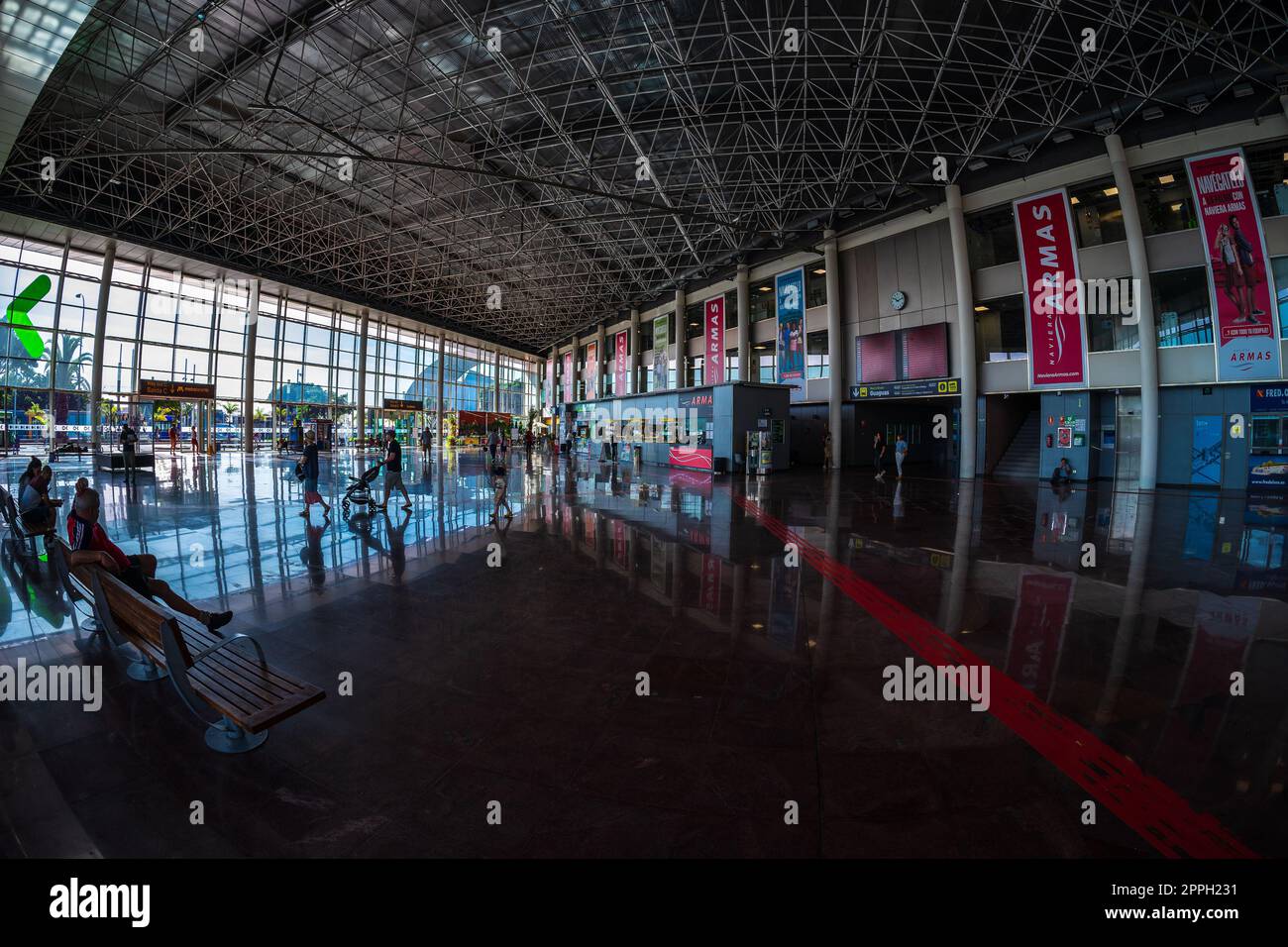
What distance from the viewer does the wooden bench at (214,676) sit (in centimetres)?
260

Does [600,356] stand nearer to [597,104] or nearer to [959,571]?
[597,104]

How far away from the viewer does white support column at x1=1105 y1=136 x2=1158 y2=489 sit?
671 inches

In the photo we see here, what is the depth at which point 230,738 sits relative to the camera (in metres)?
2.78

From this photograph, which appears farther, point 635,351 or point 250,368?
point 635,351

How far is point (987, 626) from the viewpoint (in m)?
4.67

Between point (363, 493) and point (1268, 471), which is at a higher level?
point (1268, 471)

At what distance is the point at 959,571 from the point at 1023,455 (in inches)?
803

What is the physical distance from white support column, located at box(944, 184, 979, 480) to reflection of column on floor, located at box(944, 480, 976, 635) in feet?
34.1

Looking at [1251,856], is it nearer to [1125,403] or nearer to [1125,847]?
[1125,847]

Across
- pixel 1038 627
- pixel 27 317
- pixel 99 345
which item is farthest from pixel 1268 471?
pixel 27 317

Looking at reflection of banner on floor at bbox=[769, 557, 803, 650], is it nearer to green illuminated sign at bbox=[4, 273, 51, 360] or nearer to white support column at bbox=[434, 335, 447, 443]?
green illuminated sign at bbox=[4, 273, 51, 360]

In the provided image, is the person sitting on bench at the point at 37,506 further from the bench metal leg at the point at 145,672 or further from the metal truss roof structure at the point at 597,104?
the metal truss roof structure at the point at 597,104

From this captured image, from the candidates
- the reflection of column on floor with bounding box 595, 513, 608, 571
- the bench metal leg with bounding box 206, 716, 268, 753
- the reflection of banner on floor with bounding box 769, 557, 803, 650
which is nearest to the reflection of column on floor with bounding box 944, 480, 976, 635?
the reflection of banner on floor with bounding box 769, 557, 803, 650
